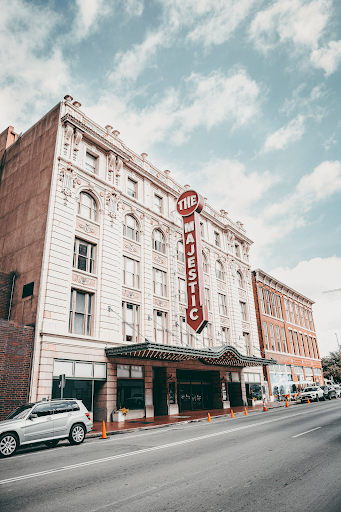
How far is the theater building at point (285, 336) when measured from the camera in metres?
41.9

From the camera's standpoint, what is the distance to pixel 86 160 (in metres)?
25.2

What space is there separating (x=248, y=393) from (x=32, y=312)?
24593 mm

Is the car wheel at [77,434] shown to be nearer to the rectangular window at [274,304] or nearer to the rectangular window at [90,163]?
the rectangular window at [90,163]

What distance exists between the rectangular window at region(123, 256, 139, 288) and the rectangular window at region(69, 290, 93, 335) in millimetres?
3779

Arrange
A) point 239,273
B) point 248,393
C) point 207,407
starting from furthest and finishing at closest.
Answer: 1. point 239,273
2. point 248,393
3. point 207,407

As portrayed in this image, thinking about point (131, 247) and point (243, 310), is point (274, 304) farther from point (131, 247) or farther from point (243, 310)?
point (131, 247)

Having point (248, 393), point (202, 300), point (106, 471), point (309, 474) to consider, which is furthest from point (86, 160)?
point (248, 393)

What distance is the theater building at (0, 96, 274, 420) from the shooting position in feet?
65.2

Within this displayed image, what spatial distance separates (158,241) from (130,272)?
4.82 metres

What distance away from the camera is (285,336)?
1871 inches

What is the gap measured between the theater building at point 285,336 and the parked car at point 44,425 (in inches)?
1232

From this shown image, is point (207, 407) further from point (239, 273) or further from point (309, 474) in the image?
point (309, 474)

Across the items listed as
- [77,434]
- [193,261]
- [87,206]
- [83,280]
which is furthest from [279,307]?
[77,434]

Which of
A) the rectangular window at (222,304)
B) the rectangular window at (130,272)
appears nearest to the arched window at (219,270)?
the rectangular window at (222,304)
